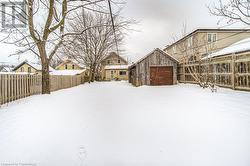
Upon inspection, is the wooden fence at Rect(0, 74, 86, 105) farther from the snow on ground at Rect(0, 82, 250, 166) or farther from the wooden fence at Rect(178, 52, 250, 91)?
the wooden fence at Rect(178, 52, 250, 91)

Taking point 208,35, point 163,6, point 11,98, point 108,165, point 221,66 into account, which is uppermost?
point 208,35

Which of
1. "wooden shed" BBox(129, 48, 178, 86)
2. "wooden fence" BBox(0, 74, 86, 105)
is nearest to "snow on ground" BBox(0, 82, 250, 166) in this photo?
"wooden fence" BBox(0, 74, 86, 105)

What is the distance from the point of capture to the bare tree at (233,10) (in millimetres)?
10860

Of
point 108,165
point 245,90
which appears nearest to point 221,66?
point 245,90

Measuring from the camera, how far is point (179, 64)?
2344 centimetres

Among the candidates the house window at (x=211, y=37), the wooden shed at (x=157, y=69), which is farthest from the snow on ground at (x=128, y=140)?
the house window at (x=211, y=37)

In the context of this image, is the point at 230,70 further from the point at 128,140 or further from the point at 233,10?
the point at 128,140

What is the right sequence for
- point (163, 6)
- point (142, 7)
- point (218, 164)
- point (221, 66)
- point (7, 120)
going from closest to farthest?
point (218, 164) < point (7, 120) < point (163, 6) < point (142, 7) < point (221, 66)

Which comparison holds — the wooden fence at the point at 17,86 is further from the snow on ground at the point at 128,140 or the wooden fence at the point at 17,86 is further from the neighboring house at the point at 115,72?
the neighboring house at the point at 115,72

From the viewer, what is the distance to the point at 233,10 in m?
11.5

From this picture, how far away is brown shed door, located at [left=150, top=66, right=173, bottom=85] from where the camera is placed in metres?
22.9

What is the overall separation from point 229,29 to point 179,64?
1215 cm

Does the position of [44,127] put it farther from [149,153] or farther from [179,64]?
[179,64]

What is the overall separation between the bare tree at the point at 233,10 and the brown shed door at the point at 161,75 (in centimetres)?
1088
